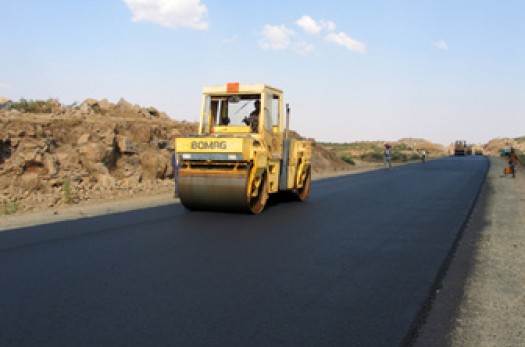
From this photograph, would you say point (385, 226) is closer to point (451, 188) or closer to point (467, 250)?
point (467, 250)

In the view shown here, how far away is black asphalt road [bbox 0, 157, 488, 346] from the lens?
418 cm

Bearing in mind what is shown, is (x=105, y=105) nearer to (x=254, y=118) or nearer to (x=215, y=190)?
(x=254, y=118)

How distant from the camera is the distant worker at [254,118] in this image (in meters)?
11.8

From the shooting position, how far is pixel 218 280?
18.7ft

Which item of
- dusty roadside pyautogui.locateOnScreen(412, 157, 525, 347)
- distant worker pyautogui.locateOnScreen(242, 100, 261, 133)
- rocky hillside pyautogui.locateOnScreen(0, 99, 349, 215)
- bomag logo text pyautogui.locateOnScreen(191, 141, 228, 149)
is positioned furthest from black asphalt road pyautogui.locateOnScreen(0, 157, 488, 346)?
rocky hillside pyautogui.locateOnScreen(0, 99, 349, 215)

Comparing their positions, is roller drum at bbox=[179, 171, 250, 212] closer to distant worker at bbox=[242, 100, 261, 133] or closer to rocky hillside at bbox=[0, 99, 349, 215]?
distant worker at bbox=[242, 100, 261, 133]

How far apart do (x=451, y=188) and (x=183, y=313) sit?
634 inches

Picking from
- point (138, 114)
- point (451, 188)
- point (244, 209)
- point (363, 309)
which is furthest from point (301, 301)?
point (138, 114)

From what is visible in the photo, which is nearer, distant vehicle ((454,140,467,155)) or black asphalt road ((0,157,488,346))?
black asphalt road ((0,157,488,346))

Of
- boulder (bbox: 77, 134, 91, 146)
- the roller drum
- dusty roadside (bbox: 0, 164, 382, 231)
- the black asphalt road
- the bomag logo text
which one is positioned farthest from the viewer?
boulder (bbox: 77, 134, 91, 146)

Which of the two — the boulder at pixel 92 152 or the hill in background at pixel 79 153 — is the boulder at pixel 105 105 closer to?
the hill in background at pixel 79 153

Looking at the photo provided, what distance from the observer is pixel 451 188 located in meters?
18.8

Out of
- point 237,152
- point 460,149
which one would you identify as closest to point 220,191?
point 237,152

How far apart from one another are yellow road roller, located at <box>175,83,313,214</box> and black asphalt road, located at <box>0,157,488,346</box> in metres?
0.67
